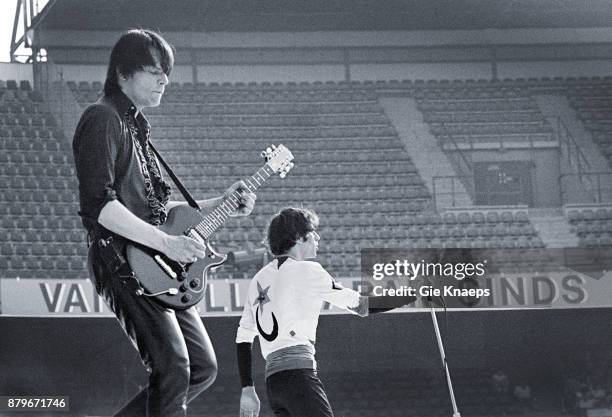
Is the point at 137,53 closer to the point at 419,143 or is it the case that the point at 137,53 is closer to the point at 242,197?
the point at 242,197

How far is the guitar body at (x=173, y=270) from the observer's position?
106 inches

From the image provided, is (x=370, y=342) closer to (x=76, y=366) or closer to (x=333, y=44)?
(x=76, y=366)

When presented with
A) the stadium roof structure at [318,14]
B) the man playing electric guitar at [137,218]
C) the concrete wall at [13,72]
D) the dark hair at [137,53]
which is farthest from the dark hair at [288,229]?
the concrete wall at [13,72]

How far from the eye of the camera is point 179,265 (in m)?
2.77

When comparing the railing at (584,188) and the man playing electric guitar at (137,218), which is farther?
the railing at (584,188)

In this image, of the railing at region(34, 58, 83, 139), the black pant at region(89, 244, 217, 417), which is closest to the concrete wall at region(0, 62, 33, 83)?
the railing at region(34, 58, 83, 139)

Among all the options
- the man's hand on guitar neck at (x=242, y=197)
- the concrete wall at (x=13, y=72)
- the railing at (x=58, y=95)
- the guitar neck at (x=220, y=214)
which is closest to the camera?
the guitar neck at (x=220, y=214)

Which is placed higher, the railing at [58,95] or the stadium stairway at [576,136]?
the railing at [58,95]

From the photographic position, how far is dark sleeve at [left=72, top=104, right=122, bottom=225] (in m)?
2.64

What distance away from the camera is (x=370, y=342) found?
989 cm

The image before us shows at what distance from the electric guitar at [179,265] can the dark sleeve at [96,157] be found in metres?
0.14

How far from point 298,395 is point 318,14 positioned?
44.6 feet

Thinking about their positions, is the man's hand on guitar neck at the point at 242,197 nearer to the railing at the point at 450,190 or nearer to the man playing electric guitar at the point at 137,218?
the man playing electric guitar at the point at 137,218

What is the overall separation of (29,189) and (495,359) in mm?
5971
